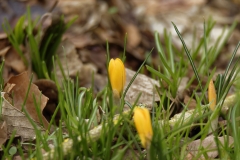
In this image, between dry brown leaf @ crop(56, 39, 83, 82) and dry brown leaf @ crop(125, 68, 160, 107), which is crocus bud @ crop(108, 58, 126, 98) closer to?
dry brown leaf @ crop(125, 68, 160, 107)

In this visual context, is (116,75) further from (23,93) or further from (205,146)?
(23,93)

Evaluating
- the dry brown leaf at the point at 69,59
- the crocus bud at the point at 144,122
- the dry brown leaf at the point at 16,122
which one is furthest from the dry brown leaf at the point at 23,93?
the crocus bud at the point at 144,122

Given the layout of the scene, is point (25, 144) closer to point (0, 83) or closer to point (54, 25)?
point (0, 83)

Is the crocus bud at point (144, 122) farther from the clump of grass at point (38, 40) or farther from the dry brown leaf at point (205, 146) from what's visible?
the clump of grass at point (38, 40)

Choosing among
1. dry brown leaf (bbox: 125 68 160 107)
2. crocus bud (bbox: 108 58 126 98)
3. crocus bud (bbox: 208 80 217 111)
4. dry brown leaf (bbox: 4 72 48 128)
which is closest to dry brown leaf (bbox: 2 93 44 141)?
dry brown leaf (bbox: 4 72 48 128)

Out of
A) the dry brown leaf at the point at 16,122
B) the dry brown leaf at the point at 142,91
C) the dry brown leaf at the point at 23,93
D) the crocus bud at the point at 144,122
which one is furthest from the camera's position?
the dry brown leaf at the point at 142,91

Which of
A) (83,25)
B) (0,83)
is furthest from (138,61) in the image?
(0,83)
